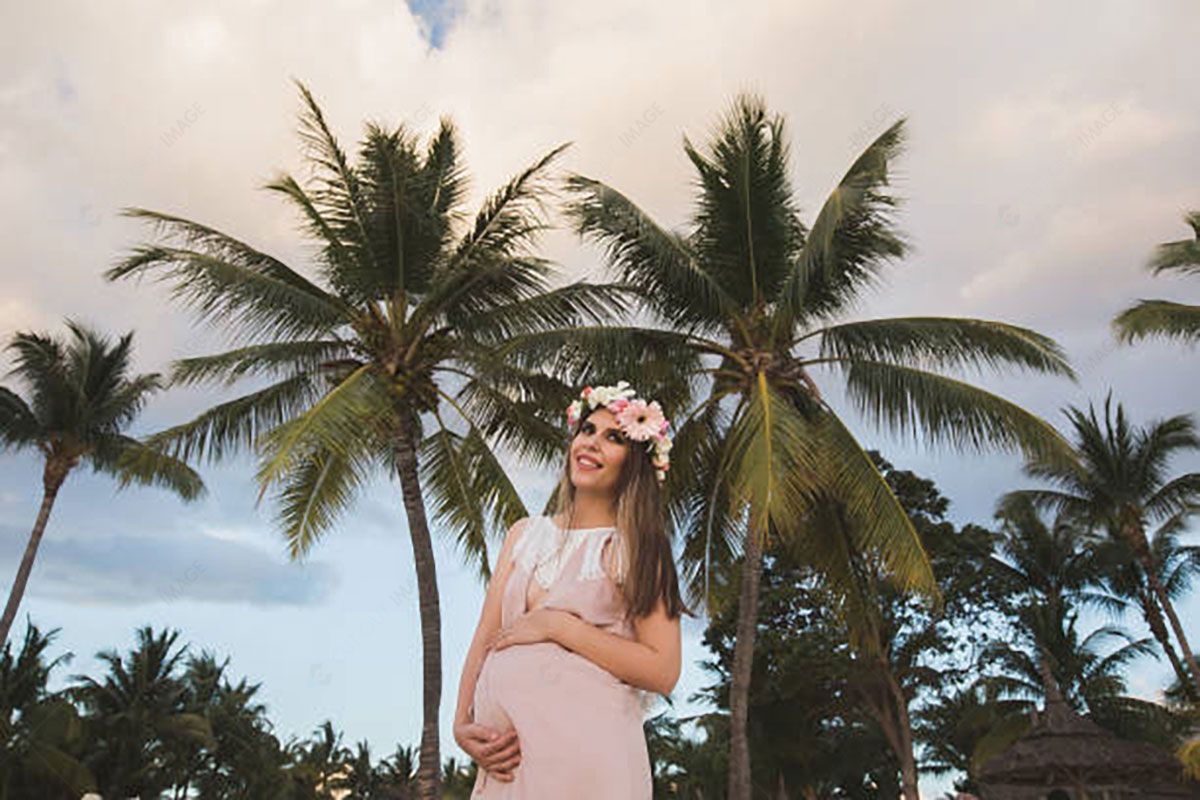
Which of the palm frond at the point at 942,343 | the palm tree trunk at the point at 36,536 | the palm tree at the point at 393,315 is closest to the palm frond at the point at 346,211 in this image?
the palm tree at the point at 393,315

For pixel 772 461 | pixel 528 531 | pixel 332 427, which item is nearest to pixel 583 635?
pixel 528 531

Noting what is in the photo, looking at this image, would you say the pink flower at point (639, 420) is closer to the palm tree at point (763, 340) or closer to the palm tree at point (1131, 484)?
the palm tree at point (763, 340)

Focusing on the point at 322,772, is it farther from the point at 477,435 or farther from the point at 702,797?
the point at 477,435

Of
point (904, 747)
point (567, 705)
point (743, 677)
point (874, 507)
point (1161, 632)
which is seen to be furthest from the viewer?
point (1161, 632)

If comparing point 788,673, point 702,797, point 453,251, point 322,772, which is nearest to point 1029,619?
point 788,673

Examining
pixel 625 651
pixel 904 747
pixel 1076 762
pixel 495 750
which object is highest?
pixel 904 747

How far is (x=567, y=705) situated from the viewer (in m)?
2.45

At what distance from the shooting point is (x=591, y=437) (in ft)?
9.94

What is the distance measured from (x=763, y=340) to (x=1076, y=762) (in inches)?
349

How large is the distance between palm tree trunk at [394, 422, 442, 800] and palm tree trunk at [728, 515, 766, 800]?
12.1ft

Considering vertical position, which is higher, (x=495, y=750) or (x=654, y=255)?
(x=654, y=255)

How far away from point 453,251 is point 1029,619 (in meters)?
20.3

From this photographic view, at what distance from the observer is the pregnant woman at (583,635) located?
242 centimetres

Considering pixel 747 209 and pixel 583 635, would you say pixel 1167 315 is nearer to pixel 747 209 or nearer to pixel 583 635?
pixel 747 209
